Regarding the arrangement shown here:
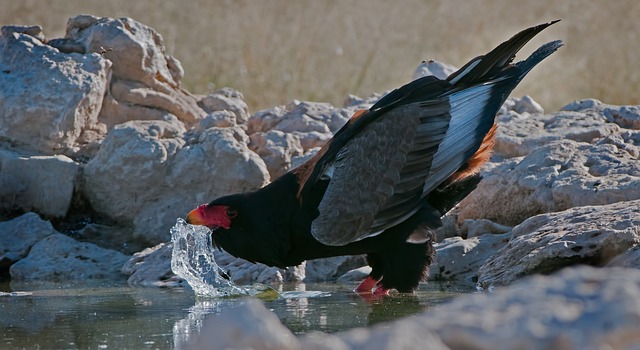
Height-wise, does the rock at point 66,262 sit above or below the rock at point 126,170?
below

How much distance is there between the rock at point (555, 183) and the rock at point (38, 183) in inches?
131

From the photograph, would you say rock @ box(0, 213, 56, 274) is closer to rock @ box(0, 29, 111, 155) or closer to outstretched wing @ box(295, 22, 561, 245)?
rock @ box(0, 29, 111, 155)

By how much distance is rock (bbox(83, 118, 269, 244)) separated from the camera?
9070 mm

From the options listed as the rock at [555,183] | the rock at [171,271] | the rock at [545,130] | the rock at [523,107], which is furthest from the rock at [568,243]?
the rock at [523,107]

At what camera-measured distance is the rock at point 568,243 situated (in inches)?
244

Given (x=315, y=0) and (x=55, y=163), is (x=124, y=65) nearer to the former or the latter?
(x=55, y=163)

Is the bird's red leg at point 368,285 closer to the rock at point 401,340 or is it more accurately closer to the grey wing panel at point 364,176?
the grey wing panel at point 364,176

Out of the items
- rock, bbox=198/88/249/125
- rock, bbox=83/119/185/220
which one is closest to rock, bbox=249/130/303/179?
rock, bbox=198/88/249/125

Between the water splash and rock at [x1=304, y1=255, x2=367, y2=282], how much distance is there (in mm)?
844

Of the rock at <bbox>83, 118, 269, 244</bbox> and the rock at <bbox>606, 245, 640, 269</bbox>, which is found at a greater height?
the rock at <bbox>83, 118, 269, 244</bbox>

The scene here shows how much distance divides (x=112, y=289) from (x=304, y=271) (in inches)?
57.4

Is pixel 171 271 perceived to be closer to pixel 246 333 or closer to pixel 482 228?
pixel 482 228

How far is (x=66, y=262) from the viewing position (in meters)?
8.52

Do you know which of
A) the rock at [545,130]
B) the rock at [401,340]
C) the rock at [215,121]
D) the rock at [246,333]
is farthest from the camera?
the rock at [215,121]
